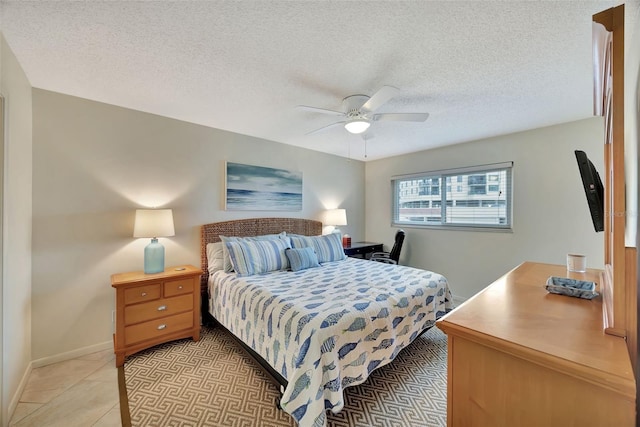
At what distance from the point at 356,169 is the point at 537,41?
3.61 meters

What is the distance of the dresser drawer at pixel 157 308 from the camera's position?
2.38m

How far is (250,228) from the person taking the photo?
361 cm

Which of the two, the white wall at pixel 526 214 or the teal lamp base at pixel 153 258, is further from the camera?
the white wall at pixel 526 214

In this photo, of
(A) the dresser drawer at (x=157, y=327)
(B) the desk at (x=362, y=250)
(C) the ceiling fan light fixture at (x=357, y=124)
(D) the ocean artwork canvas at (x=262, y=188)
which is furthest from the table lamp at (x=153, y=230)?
(B) the desk at (x=362, y=250)

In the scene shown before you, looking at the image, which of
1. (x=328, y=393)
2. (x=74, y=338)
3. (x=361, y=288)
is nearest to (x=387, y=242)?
(x=361, y=288)

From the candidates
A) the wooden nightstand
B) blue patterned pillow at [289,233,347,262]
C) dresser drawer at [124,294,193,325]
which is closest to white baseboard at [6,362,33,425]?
the wooden nightstand

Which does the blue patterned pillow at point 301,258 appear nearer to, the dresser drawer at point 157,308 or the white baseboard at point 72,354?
the dresser drawer at point 157,308

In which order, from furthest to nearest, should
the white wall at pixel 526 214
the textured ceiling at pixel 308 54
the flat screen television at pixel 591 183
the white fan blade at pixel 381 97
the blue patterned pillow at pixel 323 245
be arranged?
the blue patterned pillow at pixel 323 245 < the white wall at pixel 526 214 < the white fan blade at pixel 381 97 < the textured ceiling at pixel 308 54 < the flat screen television at pixel 591 183

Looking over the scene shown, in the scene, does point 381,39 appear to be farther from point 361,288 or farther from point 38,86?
point 38,86

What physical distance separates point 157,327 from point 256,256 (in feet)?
3.75

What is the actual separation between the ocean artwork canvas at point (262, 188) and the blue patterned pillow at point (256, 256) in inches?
29.4

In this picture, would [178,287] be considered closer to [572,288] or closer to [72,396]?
[72,396]

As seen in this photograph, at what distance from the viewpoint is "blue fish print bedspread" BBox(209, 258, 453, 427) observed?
5.14 feet

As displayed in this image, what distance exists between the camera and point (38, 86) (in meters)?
2.29
